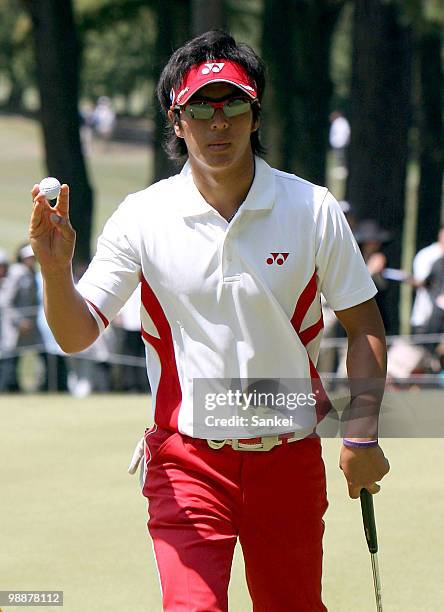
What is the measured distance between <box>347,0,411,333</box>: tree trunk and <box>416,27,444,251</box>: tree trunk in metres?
5.90

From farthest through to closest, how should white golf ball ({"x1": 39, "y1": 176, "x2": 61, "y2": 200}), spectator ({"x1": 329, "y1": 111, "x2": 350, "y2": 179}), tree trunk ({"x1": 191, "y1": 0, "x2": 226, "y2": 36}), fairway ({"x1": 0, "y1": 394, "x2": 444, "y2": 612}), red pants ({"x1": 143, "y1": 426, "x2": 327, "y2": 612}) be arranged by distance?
spectator ({"x1": 329, "y1": 111, "x2": 350, "y2": 179}), tree trunk ({"x1": 191, "y1": 0, "x2": 226, "y2": 36}), fairway ({"x1": 0, "y1": 394, "x2": 444, "y2": 612}), red pants ({"x1": 143, "y1": 426, "x2": 327, "y2": 612}), white golf ball ({"x1": 39, "y1": 176, "x2": 61, "y2": 200})

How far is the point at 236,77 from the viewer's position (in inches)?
167

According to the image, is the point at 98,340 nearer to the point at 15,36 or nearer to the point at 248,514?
the point at 248,514

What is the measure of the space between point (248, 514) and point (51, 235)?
3.42 ft

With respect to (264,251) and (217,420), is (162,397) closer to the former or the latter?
(217,420)

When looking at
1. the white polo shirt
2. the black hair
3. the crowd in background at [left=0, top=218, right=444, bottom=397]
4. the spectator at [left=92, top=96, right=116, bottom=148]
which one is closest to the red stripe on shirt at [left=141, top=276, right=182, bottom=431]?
the white polo shirt

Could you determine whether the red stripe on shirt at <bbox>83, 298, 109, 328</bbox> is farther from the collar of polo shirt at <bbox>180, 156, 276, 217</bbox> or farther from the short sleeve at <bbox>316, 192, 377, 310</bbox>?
the short sleeve at <bbox>316, 192, 377, 310</bbox>

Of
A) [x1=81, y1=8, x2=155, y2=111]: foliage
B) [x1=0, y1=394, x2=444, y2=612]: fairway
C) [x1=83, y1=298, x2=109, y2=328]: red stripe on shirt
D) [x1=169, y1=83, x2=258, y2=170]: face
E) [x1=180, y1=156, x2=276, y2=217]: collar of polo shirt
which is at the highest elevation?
[x1=81, y1=8, x2=155, y2=111]: foliage

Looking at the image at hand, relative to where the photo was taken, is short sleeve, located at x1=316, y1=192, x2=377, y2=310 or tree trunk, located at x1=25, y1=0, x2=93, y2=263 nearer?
short sleeve, located at x1=316, y1=192, x2=377, y2=310

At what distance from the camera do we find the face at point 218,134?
422cm

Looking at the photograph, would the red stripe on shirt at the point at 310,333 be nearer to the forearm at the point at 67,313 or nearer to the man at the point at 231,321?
the man at the point at 231,321

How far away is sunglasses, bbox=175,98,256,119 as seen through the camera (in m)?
4.23

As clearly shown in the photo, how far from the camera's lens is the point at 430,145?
Answer: 24.4 meters

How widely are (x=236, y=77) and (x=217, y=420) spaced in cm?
106
